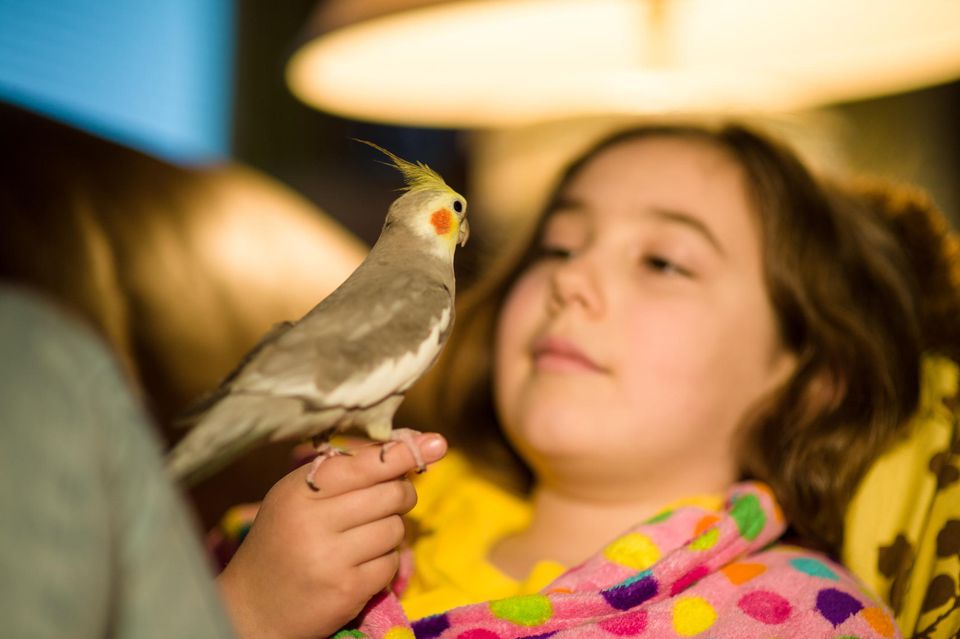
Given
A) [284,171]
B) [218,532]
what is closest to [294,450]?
[218,532]

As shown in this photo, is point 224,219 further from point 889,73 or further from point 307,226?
point 889,73

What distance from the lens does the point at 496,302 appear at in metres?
0.95

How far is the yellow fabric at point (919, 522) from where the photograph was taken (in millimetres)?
667

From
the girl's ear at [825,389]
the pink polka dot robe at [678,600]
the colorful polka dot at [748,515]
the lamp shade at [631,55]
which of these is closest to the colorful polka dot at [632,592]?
the pink polka dot robe at [678,600]

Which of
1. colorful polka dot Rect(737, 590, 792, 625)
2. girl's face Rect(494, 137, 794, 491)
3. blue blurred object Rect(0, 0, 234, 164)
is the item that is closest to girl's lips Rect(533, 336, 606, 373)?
girl's face Rect(494, 137, 794, 491)

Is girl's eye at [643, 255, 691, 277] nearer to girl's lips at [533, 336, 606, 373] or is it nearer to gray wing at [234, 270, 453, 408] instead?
girl's lips at [533, 336, 606, 373]

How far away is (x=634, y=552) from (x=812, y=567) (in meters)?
0.16

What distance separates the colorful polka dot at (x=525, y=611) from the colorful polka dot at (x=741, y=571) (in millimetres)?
174

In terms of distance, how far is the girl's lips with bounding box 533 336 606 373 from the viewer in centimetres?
67

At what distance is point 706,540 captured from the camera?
644 millimetres

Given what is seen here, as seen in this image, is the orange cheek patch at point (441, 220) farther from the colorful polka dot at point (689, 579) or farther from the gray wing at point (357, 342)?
the colorful polka dot at point (689, 579)

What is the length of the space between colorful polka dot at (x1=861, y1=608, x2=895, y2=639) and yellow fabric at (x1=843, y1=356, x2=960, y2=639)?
66 mm

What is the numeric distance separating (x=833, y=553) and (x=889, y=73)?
0.80 meters

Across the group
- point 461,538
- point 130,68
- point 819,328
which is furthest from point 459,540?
point 130,68
